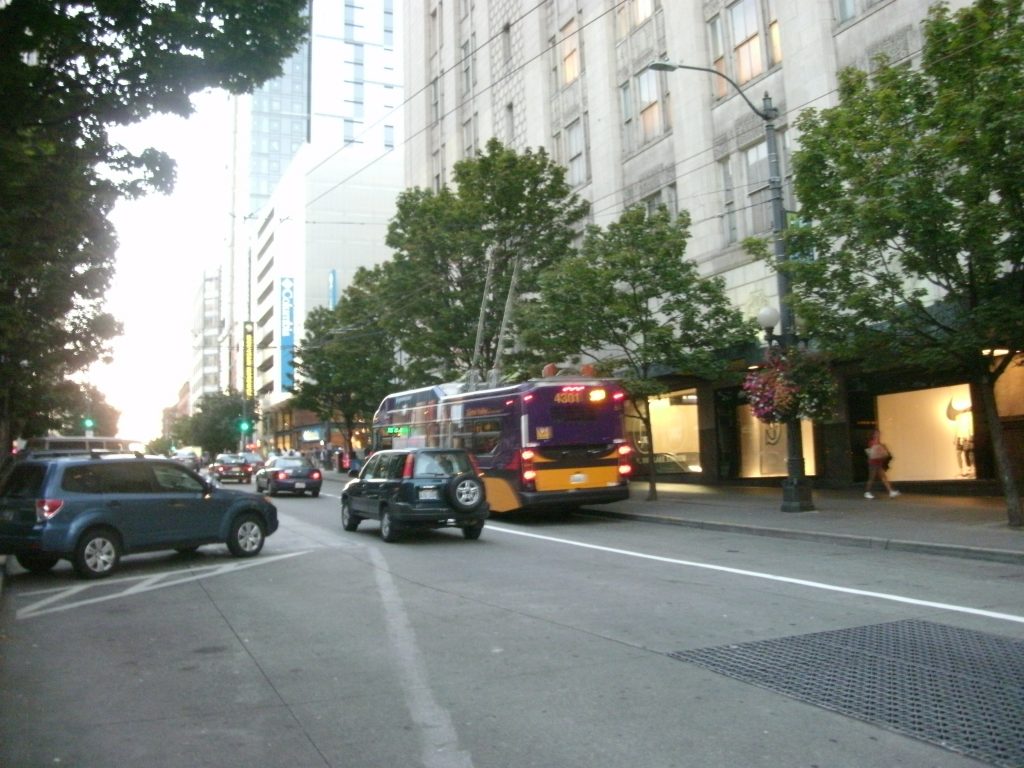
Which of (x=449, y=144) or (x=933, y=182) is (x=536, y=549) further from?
(x=449, y=144)

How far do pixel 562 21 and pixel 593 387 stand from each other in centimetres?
1965

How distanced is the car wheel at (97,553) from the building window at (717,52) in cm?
2001

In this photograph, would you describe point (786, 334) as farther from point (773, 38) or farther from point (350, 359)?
point (350, 359)

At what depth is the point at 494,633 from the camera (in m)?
7.41

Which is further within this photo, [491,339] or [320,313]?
[320,313]

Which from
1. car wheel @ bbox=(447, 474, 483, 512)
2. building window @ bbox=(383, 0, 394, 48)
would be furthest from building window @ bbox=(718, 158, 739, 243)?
building window @ bbox=(383, 0, 394, 48)

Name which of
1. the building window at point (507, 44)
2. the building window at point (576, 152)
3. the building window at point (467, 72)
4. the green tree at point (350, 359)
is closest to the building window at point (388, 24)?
the green tree at point (350, 359)

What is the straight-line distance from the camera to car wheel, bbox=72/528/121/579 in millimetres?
10742

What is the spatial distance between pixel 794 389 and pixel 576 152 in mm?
17439

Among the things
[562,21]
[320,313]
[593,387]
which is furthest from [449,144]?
[593,387]

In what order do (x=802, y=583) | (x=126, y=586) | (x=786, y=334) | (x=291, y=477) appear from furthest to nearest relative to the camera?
(x=291, y=477) → (x=786, y=334) → (x=126, y=586) → (x=802, y=583)

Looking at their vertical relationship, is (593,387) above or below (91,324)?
below

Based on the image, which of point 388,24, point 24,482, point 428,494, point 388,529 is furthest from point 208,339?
point 24,482

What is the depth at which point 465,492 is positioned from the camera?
47.3 ft
